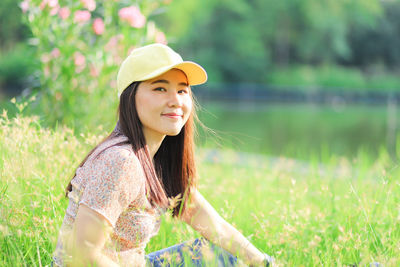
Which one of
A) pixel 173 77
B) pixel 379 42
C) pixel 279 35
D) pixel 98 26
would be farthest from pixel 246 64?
pixel 173 77

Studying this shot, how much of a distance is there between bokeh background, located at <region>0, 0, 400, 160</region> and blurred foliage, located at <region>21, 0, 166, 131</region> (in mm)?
11

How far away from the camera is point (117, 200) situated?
1.47m

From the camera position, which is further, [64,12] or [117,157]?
[64,12]

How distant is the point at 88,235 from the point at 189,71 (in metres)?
0.72

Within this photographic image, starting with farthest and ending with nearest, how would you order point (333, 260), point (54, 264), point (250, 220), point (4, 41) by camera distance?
point (4, 41) < point (250, 220) < point (333, 260) < point (54, 264)

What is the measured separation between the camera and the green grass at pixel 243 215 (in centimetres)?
189

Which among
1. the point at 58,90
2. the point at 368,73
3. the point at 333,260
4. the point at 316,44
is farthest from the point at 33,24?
the point at 368,73

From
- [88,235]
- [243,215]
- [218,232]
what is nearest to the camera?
[88,235]

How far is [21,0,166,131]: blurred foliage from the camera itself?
4746 mm

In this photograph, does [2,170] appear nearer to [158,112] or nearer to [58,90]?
[158,112]

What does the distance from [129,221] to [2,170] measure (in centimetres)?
77

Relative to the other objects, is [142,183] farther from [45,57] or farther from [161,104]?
[45,57]

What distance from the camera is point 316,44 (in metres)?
33.6

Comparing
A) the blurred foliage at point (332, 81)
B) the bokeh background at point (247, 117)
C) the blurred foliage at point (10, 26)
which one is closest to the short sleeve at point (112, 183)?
the bokeh background at point (247, 117)
